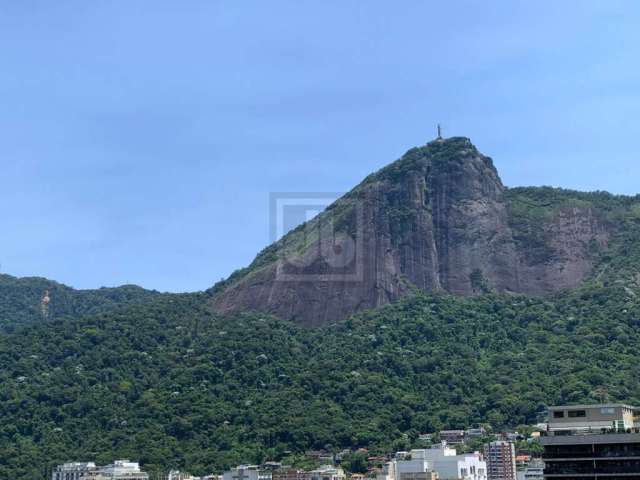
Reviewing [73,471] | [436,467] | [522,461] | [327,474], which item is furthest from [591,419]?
[73,471]

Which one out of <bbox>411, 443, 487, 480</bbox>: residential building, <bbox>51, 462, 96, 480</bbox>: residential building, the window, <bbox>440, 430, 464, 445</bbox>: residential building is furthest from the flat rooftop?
<bbox>51, 462, 96, 480</bbox>: residential building

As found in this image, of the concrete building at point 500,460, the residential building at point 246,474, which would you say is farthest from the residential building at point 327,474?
the concrete building at point 500,460

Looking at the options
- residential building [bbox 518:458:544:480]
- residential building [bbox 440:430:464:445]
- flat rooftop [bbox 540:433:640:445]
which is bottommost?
residential building [bbox 518:458:544:480]

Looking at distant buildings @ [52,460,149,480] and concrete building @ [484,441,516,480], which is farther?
distant buildings @ [52,460,149,480]

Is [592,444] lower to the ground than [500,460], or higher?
lower

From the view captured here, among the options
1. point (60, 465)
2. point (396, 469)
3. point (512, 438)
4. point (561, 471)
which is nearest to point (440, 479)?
point (396, 469)

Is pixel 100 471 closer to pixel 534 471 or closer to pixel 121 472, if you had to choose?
pixel 121 472

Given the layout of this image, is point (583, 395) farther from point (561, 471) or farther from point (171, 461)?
point (561, 471)

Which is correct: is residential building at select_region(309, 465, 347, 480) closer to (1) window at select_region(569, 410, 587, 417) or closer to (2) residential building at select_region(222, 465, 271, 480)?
(2) residential building at select_region(222, 465, 271, 480)
